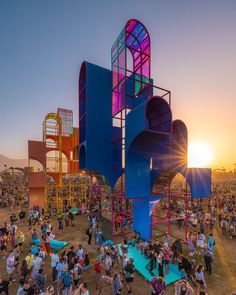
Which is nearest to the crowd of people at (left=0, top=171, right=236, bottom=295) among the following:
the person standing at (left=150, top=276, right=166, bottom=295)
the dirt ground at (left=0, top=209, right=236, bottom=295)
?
the person standing at (left=150, top=276, right=166, bottom=295)

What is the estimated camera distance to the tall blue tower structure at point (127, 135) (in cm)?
1233

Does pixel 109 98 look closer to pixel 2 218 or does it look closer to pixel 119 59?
pixel 119 59

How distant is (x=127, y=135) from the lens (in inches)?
460

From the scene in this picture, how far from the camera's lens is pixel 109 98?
13906mm

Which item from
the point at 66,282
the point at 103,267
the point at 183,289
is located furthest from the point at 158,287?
the point at 66,282

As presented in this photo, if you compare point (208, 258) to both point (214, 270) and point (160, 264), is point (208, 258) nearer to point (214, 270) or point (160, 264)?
point (214, 270)

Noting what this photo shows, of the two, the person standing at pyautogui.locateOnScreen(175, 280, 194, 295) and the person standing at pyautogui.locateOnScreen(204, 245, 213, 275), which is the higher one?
the person standing at pyautogui.locateOnScreen(175, 280, 194, 295)

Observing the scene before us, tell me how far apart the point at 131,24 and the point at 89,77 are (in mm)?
5062

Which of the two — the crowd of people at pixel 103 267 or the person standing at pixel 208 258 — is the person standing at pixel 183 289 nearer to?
the crowd of people at pixel 103 267

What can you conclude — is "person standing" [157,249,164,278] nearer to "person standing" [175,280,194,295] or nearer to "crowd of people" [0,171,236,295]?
"crowd of people" [0,171,236,295]

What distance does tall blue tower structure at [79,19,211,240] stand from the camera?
40.4 ft

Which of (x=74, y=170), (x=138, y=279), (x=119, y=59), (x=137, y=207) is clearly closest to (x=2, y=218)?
(x=74, y=170)

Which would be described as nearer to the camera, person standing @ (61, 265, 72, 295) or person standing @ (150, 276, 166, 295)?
person standing @ (150, 276, 166, 295)

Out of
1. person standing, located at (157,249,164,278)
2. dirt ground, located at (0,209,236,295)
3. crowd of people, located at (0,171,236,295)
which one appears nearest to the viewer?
crowd of people, located at (0,171,236,295)
